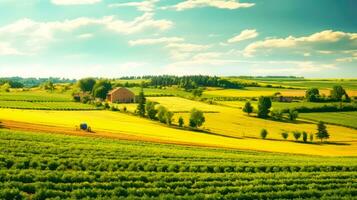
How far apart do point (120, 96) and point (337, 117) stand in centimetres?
7285

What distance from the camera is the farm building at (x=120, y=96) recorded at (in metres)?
146

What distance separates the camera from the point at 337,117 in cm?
11919

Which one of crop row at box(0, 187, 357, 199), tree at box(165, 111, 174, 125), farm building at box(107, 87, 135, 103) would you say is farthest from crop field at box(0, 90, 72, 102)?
crop row at box(0, 187, 357, 199)

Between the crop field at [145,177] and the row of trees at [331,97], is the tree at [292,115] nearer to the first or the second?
the row of trees at [331,97]

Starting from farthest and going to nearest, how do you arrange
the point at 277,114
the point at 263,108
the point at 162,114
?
the point at 277,114
the point at 263,108
the point at 162,114

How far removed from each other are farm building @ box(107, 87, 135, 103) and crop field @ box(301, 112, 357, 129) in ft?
199

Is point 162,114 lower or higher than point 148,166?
lower

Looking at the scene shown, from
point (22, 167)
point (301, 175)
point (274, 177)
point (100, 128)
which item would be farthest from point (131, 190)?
point (100, 128)

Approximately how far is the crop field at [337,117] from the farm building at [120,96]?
60544 millimetres

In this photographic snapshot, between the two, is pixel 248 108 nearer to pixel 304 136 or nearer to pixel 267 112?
pixel 267 112

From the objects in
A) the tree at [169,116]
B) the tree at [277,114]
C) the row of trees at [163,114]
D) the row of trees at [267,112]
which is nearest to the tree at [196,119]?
the row of trees at [163,114]

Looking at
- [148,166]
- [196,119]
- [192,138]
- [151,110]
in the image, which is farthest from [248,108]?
[148,166]

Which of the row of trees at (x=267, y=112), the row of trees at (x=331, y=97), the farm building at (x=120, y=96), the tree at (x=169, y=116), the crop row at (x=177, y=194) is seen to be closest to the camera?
the crop row at (x=177, y=194)

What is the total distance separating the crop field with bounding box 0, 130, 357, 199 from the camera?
25.4m
